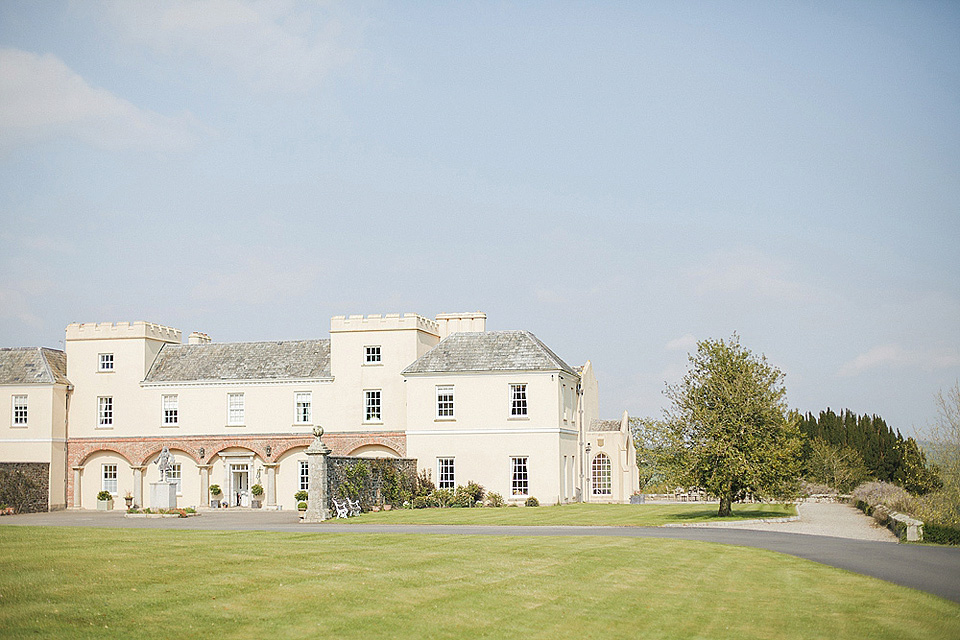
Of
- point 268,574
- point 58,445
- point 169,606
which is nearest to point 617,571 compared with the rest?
point 268,574

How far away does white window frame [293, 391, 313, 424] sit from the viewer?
4884 centimetres

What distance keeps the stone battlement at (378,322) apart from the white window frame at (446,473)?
7.04 m

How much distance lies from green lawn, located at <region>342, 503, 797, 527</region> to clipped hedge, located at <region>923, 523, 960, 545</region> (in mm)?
7360

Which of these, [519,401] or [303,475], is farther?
[303,475]

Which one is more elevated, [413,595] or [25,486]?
[413,595]

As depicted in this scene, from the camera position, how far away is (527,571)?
16.0 metres

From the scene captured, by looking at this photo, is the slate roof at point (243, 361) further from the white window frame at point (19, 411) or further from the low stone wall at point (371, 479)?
the low stone wall at point (371, 479)

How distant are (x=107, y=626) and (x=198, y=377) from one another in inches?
1637

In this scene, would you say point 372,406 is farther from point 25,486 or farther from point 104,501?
point 25,486

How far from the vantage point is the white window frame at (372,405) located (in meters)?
48.2

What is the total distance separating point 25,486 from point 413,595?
131 feet

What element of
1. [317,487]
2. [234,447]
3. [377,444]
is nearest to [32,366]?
[234,447]

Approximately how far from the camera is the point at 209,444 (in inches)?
1939

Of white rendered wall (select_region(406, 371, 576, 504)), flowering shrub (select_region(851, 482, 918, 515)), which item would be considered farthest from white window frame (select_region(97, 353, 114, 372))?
flowering shrub (select_region(851, 482, 918, 515))
